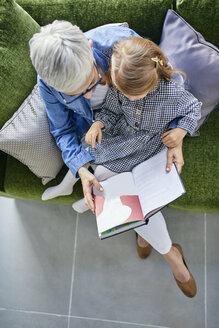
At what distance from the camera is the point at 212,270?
5.95ft

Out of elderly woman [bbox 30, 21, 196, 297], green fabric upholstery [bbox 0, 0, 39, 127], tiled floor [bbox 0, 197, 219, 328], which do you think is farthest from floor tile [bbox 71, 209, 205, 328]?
green fabric upholstery [bbox 0, 0, 39, 127]

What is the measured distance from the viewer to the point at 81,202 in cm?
155

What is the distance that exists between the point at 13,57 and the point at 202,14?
89 centimetres

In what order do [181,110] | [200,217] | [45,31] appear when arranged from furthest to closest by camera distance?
[200,217], [181,110], [45,31]

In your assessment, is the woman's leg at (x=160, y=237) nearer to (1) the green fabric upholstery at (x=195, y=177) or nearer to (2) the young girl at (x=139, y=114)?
(2) the young girl at (x=139, y=114)

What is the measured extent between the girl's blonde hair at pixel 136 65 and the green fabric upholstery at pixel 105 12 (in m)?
0.47

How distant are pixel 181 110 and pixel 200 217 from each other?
82 centimetres

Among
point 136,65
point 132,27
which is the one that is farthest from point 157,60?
point 132,27

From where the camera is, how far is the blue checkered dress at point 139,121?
1.28 meters

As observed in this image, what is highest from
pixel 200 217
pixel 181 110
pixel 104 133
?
pixel 181 110

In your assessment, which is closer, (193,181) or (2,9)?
(2,9)

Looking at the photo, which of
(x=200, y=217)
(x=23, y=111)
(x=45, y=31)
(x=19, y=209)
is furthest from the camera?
(x=19, y=209)

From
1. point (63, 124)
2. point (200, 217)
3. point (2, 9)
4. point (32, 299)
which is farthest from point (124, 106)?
point (32, 299)

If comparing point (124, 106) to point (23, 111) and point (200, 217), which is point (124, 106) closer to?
point (23, 111)
